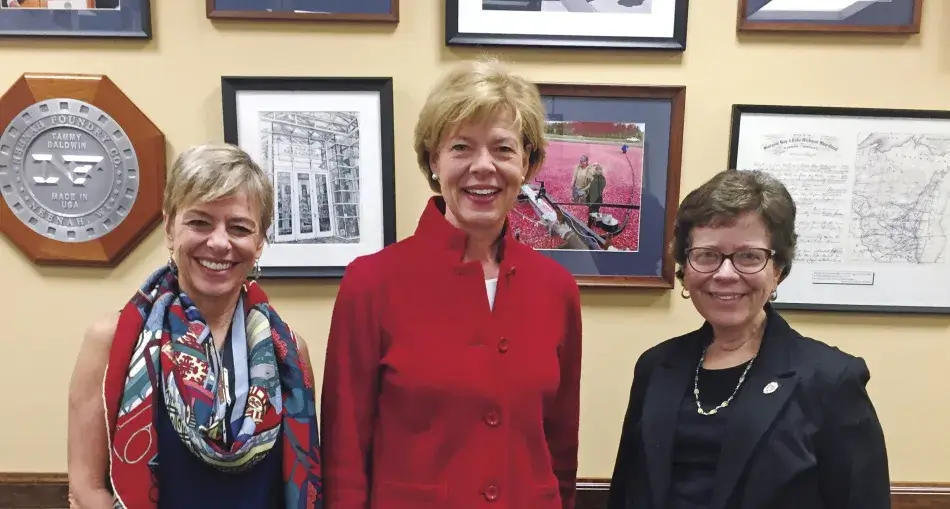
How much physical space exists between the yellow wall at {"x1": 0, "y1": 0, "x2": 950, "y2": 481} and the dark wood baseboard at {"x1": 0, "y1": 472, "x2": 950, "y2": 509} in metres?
0.03

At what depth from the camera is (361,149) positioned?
162 centimetres

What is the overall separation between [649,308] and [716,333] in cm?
51

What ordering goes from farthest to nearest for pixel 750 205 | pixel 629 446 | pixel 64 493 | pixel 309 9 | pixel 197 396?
pixel 64 493 → pixel 309 9 → pixel 629 446 → pixel 750 205 → pixel 197 396

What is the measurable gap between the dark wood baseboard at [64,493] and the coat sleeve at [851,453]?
0.80m

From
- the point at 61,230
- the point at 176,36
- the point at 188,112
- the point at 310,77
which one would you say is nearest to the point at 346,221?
the point at 310,77

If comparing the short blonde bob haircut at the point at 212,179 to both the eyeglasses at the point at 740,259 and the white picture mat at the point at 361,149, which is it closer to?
the white picture mat at the point at 361,149

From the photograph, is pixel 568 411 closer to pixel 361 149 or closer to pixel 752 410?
pixel 752 410

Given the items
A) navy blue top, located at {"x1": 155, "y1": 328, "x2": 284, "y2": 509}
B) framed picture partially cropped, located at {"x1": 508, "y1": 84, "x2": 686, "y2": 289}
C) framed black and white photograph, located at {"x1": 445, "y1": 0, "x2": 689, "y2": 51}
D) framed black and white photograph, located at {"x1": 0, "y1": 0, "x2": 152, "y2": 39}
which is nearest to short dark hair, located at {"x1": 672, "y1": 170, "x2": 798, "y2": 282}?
framed picture partially cropped, located at {"x1": 508, "y1": 84, "x2": 686, "y2": 289}

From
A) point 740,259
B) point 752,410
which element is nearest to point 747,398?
point 752,410

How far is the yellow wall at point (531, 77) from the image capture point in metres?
1.60

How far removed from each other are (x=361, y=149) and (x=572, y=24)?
0.67 metres

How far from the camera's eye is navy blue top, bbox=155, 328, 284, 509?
983 mm

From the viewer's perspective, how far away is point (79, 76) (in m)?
1.59

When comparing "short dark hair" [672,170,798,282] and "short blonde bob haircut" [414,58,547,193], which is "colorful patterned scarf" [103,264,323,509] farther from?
"short dark hair" [672,170,798,282]
